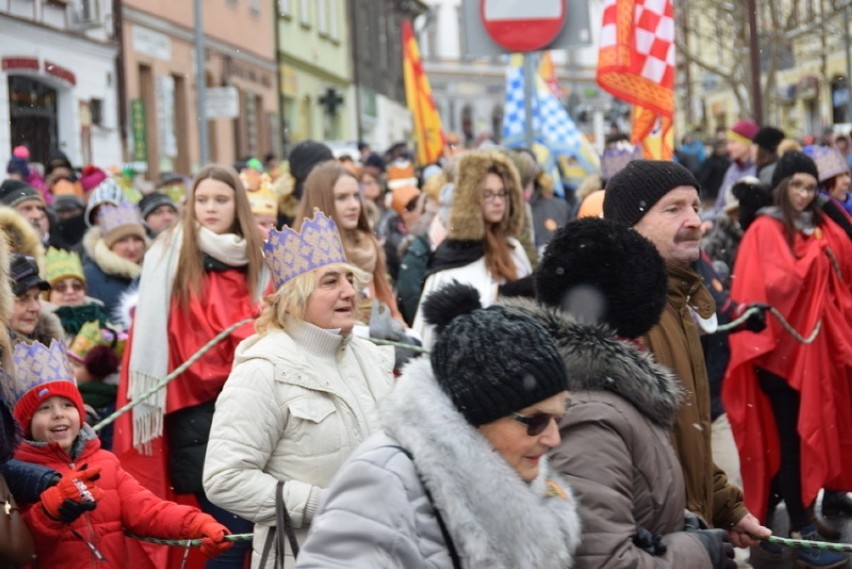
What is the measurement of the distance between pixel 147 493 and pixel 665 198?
1.89m

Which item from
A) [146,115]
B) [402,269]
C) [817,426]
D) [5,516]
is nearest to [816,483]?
[817,426]

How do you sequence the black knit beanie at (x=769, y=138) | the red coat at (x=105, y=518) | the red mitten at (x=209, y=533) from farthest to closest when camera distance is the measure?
the black knit beanie at (x=769, y=138) → the red coat at (x=105, y=518) → the red mitten at (x=209, y=533)

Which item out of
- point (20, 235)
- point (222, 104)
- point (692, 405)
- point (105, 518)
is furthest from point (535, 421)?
point (222, 104)

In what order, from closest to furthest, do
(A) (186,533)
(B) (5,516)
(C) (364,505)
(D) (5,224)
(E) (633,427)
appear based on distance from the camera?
(C) (364,505)
(E) (633,427)
(B) (5,516)
(A) (186,533)
(D) (5,224)

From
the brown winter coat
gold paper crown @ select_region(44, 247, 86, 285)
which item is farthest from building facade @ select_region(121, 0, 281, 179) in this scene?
the brown winter coat

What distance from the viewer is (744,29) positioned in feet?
101

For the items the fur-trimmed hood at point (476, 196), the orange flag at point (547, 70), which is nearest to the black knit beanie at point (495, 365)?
the fur-trimmed hood at point (476, 196)

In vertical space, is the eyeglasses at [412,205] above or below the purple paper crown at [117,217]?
below

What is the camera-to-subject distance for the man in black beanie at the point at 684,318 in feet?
14.5

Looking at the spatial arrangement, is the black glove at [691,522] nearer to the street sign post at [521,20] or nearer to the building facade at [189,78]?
the street sign post at [521,20]

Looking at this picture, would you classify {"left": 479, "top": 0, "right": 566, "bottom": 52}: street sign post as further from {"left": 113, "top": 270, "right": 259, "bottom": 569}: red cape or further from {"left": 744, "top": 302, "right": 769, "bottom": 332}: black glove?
{"left": 113, "top": 270, "right": 259, "bottom": 569}: red cape

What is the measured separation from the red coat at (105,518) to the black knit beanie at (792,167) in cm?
406

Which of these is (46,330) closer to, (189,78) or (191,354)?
(191,354)

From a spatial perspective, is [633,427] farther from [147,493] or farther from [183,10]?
[183,10]
